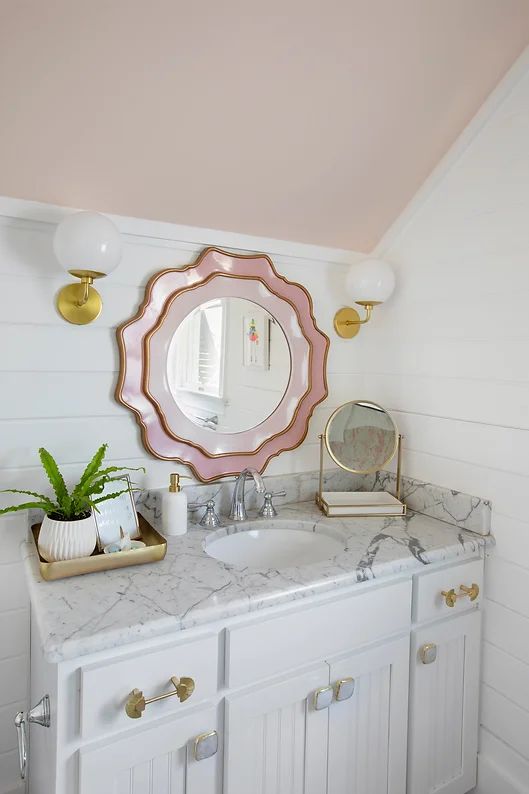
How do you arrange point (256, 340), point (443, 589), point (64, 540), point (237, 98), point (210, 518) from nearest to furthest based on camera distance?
point (64, 540) < point (237, 98) < point (443, 589) < point (210, 518) < point (256, 340)

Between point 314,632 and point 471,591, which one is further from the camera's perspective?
point 471,591

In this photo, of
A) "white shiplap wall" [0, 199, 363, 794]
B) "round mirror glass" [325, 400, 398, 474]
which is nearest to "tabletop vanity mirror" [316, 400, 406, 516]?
"round mirror glass" [325, 400, 398, 474]

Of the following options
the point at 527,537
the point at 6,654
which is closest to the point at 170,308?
the point at 6,654

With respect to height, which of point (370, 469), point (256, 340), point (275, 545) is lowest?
point (275, 545)

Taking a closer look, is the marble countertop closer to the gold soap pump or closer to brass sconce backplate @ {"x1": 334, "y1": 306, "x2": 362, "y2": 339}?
the gold soap pump

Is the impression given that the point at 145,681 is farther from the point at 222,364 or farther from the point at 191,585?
the point at 222,364

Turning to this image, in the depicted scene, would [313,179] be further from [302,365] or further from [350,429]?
[350,429]

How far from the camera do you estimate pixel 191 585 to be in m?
1.19

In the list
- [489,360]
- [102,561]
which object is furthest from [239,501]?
Result: [489,360]

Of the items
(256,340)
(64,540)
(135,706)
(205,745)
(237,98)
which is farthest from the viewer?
(256,340)

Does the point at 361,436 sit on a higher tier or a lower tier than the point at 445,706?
higher

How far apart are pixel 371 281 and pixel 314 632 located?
1107 mm

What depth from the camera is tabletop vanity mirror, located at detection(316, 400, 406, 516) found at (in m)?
1.82

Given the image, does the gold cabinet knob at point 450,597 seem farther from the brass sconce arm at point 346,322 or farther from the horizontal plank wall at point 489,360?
the brass sconce arm at point 346,322
